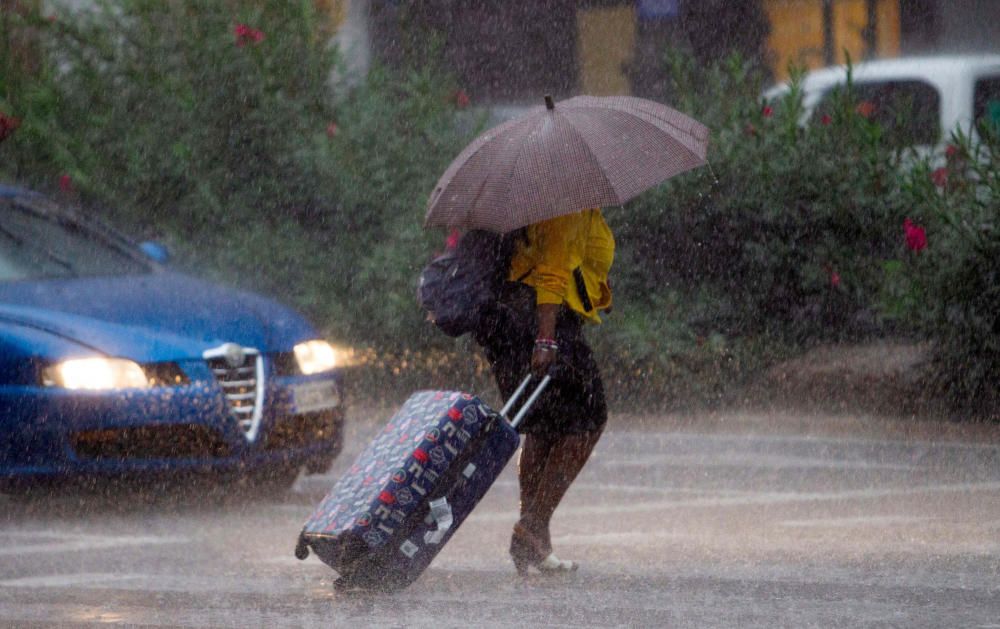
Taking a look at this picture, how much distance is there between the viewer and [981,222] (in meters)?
11.3

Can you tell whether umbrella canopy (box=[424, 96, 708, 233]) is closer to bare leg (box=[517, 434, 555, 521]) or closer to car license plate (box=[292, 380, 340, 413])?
bare leg (box=[517, 434, 555, 521])

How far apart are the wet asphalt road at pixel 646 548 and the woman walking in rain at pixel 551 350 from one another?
30cm

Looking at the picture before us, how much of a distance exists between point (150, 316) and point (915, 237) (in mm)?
4511

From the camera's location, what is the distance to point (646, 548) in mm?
7949

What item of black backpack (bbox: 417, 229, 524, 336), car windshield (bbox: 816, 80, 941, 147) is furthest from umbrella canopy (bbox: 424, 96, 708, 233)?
car windshield (bbox: 816, 80, 941, 147)

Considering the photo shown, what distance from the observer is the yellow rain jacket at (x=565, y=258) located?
697cm

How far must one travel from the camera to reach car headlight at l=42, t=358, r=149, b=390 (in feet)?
29.0

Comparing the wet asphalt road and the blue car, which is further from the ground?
the blue car

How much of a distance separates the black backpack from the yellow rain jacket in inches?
2.6

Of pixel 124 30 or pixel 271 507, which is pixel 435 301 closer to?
pixel 271 507

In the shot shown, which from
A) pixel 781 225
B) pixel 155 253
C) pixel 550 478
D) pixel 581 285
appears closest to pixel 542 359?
pixel 581 285

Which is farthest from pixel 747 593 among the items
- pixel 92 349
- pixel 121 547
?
pixel 92 349

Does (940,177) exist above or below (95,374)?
above

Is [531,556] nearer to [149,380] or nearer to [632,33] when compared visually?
[149,380]
